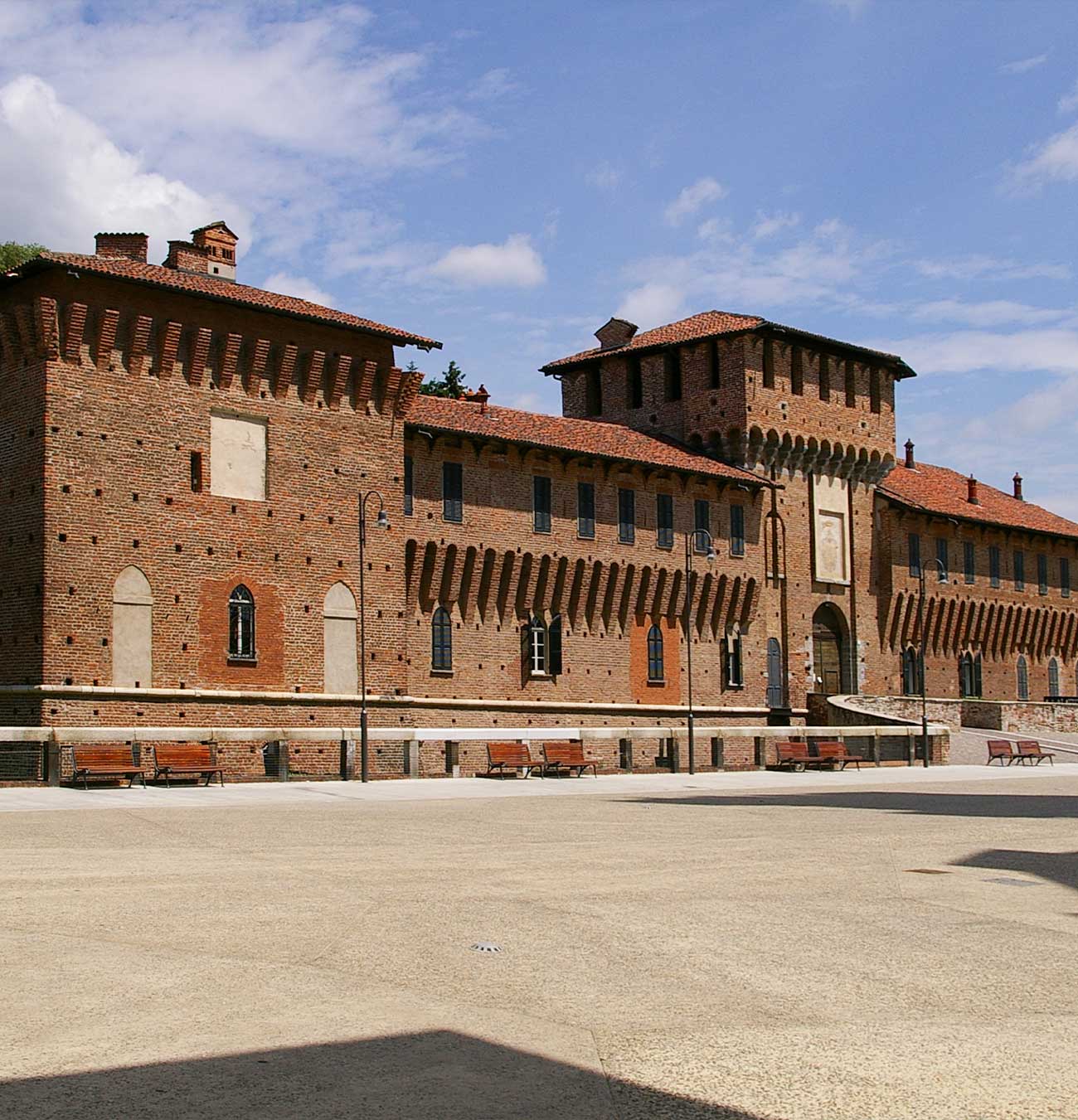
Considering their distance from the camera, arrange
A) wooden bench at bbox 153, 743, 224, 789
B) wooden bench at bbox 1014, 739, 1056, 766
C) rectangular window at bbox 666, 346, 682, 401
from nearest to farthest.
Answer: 1. wooden bench at bbox 153, 743, 224, 789
2. wooden bench at bbox 1014, 739, 1056, 766
3. rectangular window at bbox 666, 346, 682, 401

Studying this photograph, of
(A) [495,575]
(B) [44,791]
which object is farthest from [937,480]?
(B) [44,791]

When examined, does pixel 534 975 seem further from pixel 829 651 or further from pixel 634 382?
pixel 829 651

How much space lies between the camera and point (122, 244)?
125 feet

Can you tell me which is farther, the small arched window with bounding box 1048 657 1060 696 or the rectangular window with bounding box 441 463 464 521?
the small arched window with bounding box 1048 657 1060 696

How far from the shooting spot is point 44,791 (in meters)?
25.6

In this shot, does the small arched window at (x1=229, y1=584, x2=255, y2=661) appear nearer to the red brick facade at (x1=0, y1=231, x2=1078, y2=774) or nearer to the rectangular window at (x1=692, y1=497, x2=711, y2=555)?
the red brick facade at (x1=0, y1=231, x2=1078, y2=774)

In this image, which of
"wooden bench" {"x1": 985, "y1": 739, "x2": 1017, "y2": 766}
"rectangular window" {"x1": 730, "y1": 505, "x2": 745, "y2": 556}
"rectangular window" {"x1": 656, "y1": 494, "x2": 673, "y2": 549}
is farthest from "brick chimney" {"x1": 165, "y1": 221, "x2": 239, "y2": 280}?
"wooden bench" {"x1": 985, "y1": 739, "x2": 1017, "y2": 766}

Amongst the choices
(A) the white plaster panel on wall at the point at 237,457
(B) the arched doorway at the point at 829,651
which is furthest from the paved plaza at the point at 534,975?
(B) the arched doorway at the point at 829,651

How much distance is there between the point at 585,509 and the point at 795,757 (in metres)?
9.80

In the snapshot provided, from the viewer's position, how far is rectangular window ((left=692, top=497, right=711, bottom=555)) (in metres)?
49.3

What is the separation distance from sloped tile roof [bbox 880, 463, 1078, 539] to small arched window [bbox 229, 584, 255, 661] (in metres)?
29.7

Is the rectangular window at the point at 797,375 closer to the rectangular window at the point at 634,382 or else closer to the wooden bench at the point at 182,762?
the rectangular window at the point at 634,382

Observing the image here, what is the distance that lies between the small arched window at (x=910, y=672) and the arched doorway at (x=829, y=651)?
3812 millimetres

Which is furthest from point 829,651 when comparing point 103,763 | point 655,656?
point 103,763
